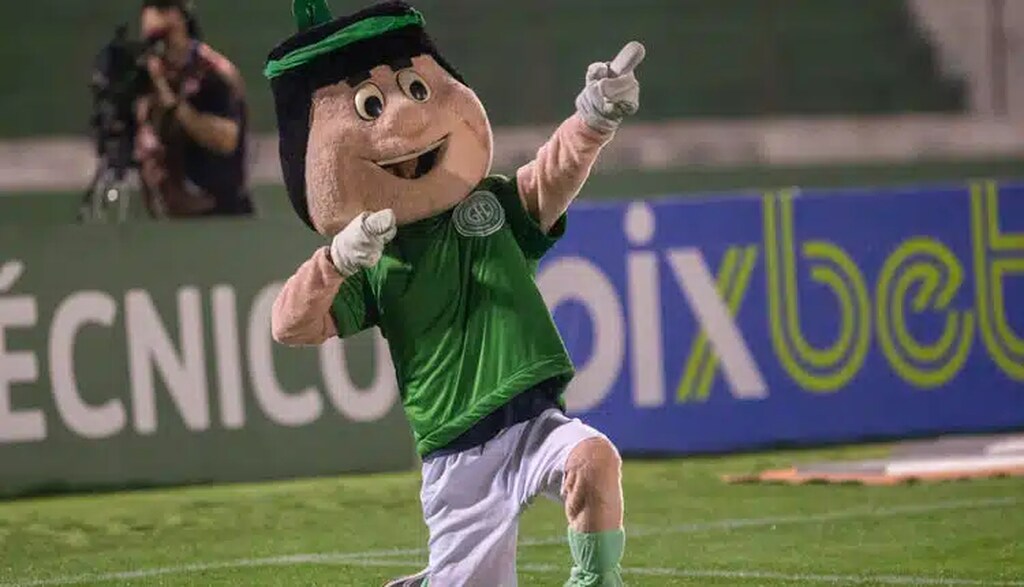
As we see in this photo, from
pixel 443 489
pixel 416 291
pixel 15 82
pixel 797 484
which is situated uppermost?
pixel 15 82

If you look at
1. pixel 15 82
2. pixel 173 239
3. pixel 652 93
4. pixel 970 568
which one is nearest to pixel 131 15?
pixel 15 82

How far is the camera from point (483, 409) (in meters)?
4.73

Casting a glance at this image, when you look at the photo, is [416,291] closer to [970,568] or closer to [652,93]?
[970,568]

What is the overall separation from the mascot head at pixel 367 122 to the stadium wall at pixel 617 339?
3400 millimetres

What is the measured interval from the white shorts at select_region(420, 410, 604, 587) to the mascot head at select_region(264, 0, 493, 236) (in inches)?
21.2

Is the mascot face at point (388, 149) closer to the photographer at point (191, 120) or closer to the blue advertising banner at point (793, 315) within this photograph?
the blue advertising banner at point (793, 315)

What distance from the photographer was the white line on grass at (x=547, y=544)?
6.42 meters

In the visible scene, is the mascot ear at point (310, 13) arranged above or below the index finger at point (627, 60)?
above

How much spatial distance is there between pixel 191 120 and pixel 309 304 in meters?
5.00

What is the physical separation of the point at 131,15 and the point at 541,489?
898 cm

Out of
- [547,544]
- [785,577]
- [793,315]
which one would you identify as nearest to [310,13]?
[785,577]


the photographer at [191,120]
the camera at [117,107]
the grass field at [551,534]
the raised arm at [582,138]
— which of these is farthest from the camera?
the camera at [117,107]

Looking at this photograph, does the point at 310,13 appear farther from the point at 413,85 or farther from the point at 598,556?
the point at 598,556

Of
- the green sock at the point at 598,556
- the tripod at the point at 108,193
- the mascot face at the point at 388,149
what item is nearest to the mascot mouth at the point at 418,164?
the mascot face at the point at 388,149
